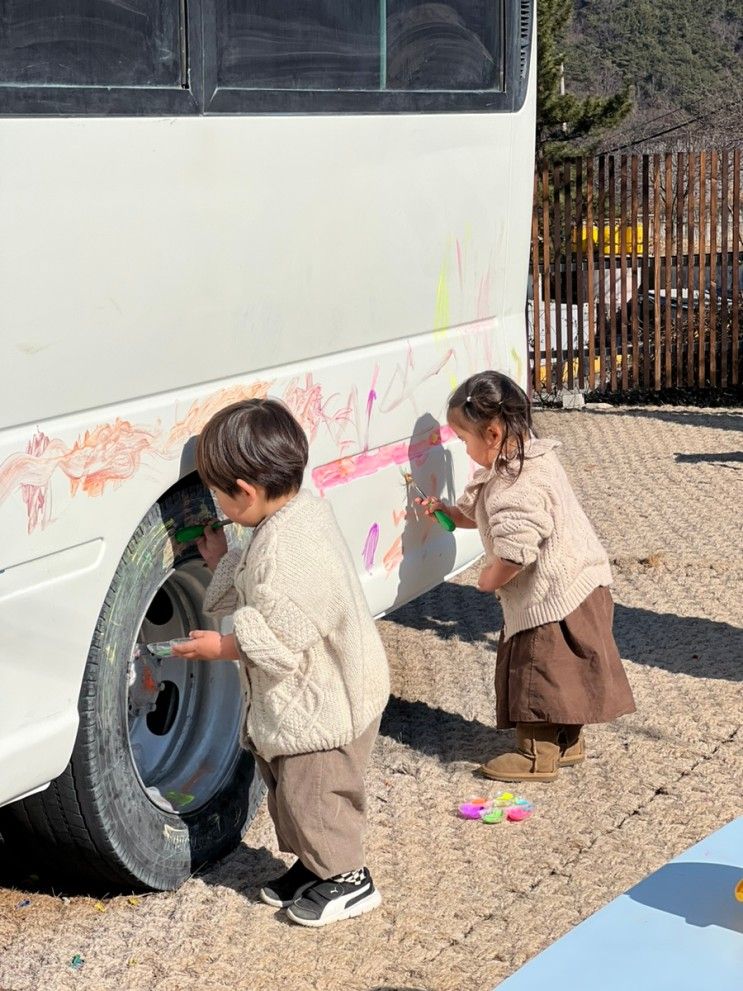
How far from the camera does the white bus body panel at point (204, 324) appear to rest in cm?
282

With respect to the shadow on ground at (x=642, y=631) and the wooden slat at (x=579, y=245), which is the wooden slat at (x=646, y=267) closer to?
the wooden slat at (x=579, y=245)

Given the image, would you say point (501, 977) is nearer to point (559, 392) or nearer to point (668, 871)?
point (668, 871)

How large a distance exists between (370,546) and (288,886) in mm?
1042

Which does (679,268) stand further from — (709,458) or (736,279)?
(709,458)

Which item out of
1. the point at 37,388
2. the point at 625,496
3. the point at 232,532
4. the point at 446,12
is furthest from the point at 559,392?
the point at 37,388

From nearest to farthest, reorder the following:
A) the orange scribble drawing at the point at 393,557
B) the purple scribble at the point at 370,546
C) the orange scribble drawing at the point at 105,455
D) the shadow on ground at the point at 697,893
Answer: the shadow on ground at the point at 697,893
the orange scribble drawing at the point at 105,455
the purple scribble at the point at 370,546
the orange scribble drawing at the point at 393,557

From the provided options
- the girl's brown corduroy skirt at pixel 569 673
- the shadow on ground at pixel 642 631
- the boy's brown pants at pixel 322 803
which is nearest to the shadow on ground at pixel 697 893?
the boy's brown pants at pixel 322 803

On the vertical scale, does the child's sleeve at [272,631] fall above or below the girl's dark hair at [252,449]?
below

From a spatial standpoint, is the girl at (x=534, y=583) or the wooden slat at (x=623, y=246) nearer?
the girl at (x=534, y=583)

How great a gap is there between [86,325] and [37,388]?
189 millimetres

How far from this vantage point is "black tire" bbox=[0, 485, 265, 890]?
10.5 ft

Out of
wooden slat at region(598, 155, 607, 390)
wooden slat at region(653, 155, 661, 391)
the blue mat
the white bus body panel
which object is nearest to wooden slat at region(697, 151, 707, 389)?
wooden slat at region(653, 155, 661, 391)

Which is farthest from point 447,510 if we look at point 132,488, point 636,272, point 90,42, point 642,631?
point 636,272

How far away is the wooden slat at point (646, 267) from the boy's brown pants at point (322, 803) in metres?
9.40
